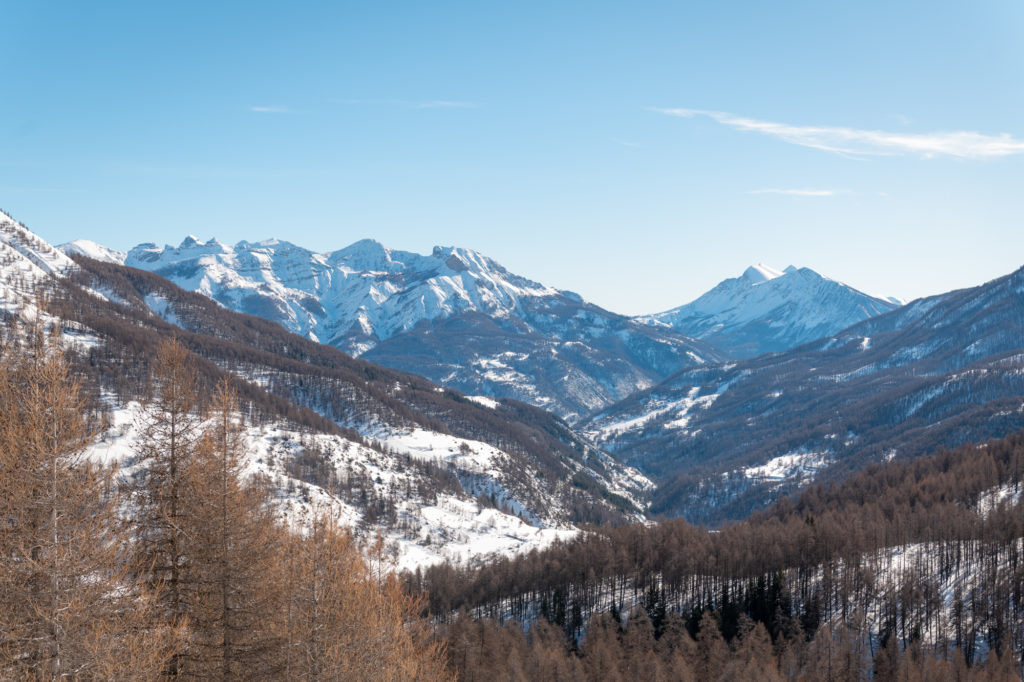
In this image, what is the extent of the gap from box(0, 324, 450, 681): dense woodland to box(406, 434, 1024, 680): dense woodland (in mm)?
67862

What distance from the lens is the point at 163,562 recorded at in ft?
89.7

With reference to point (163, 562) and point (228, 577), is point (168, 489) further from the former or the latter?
point (228, 577)

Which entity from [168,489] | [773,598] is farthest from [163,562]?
[773,598]

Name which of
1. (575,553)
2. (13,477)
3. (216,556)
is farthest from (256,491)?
(575,553)

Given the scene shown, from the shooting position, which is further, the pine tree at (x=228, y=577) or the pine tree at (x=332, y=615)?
the pine tree at (x=332, y=615)

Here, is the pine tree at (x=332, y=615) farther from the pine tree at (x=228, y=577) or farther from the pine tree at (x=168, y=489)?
the pine tree at (x=168, y=489)

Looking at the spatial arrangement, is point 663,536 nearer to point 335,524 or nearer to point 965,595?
point 965,595

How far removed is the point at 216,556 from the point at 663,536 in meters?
166

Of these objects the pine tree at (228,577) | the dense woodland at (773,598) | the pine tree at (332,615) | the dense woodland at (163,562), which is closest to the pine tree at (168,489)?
the dense woodland at (163,562)

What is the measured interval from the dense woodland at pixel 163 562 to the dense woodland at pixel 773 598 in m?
67.9

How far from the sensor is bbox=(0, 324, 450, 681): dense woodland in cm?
2023

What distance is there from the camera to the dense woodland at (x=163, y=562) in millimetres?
20234

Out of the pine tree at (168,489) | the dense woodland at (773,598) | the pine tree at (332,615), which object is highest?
the pine tree at (168,489)

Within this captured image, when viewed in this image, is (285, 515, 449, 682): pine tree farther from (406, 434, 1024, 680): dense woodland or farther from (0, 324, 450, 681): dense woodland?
(406, 434, 1024, 680): dense woodland
